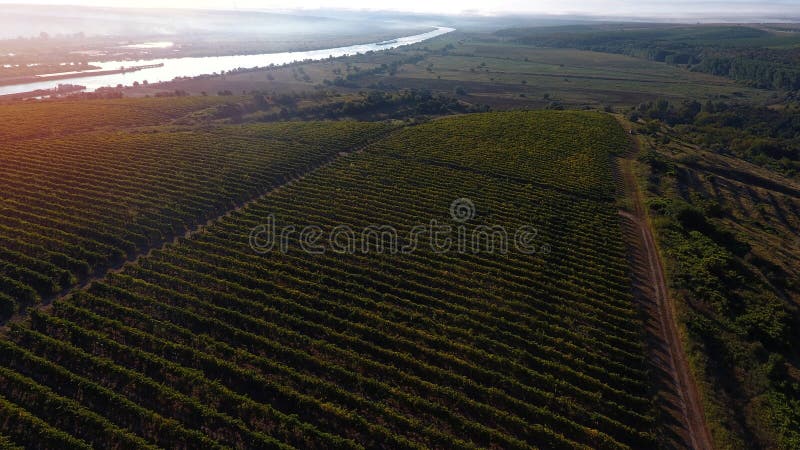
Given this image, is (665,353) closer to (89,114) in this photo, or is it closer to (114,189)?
(114,189)

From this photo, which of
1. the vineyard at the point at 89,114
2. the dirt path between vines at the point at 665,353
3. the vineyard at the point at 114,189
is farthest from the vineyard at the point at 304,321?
the vineyard at the point at 89,114

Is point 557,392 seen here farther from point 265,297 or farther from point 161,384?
point 161,384

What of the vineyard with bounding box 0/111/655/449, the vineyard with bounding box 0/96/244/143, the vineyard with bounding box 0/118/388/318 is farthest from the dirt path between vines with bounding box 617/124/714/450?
the vineyard with bounding box 0/96/244/143

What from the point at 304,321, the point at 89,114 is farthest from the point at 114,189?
the point at 89,114

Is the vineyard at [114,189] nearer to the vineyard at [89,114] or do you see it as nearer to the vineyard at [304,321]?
the vineyard at [304,321]

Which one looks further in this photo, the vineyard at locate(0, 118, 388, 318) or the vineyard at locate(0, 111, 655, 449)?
the vineyard at locate(0, 118, 388, 318)

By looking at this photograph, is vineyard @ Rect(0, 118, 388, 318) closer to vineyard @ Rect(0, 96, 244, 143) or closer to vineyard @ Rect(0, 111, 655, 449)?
vineyard @ Rect(0, 111, 655, 449)

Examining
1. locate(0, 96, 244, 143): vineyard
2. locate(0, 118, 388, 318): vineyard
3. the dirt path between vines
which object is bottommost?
the dirt path between vines

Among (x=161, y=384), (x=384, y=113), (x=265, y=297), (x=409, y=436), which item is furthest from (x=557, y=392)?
(x=384, y=113)
